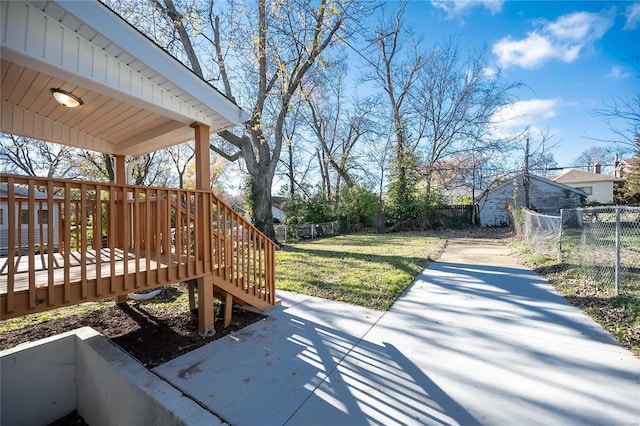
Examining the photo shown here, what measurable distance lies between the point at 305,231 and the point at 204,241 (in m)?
11.1

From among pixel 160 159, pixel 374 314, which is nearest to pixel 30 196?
pixel 374 314

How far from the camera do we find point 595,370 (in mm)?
2387

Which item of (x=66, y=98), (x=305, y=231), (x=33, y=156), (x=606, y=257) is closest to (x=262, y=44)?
(x=66, y=98)

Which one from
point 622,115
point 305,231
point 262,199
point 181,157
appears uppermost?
point 181,157

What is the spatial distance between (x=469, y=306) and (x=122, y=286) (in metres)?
4.23

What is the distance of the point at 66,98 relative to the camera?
309 centimetres

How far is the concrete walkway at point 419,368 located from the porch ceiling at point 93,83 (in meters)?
2.71

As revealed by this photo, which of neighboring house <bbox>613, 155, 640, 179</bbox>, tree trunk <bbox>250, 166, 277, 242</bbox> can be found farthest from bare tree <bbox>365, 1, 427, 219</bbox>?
neighboring house <bbox>613, 155, 640, 179</bbox>

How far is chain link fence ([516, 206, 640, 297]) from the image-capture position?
4.13 meters

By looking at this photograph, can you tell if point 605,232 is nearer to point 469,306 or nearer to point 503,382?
point 469,306

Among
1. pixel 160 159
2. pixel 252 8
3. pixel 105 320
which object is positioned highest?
pixel 252 8

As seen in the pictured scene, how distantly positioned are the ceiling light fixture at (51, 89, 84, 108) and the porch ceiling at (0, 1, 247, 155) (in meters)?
0.05

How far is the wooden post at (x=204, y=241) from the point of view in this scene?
3250 millimetres

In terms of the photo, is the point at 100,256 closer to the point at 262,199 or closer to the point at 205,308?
the point at 205,308
